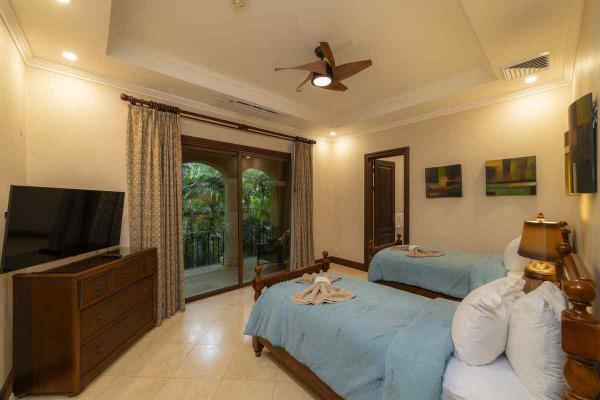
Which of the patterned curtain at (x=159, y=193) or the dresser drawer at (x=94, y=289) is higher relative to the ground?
the patterned curtain at (x=159, y=193)

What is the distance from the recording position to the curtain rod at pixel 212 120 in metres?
2.95

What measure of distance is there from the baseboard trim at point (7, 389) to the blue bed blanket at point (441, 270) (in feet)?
11.4

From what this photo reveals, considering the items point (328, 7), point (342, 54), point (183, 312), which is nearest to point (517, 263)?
point (342, 54)

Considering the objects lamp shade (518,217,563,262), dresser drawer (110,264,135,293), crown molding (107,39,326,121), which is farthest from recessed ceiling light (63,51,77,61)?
lamp shade (518,217,563,262)

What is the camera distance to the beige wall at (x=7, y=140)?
1866 mm

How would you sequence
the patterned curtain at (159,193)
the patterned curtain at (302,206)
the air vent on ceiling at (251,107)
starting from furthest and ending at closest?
1. the patterned curtain at (302,206)
2. the air vent on ceiling at (251,107)
3. the patterned curtain at (159,193)

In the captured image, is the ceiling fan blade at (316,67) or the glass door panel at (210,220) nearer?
the ceiling fan blade at (316,67)

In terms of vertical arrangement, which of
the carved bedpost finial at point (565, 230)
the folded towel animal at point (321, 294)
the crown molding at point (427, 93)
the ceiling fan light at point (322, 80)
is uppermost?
the crown molding at point (427, 93)

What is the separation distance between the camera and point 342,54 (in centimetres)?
277

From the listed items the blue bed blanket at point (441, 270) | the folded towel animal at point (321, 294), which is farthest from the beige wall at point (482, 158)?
the folded towel animal at point (321, 294)

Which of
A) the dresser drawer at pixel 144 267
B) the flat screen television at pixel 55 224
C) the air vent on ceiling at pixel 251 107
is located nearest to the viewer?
the flat screen television at pixel 55 224

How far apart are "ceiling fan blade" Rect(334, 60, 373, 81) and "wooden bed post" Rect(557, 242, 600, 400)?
88.9 inches

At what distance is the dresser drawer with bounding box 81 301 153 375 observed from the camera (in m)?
1.99

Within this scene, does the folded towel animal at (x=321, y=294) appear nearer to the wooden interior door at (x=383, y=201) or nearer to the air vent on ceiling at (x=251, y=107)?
the air vent on ceiling at (x=251, y=107)
